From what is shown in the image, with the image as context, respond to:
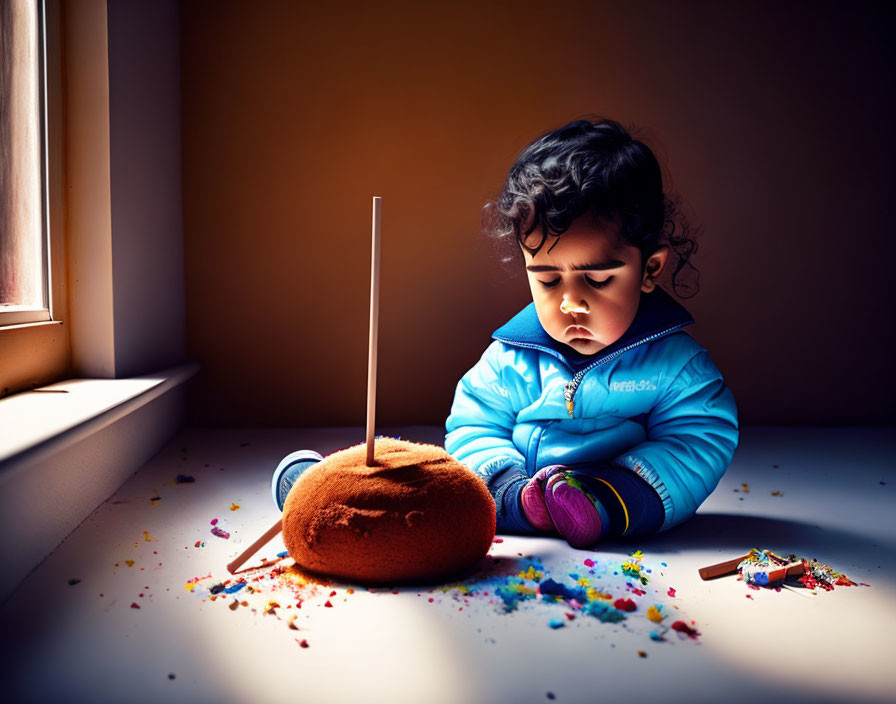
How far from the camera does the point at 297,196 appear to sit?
174 centimetres

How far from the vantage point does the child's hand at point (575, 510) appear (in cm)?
97

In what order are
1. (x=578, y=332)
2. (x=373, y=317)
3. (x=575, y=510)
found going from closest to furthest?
(x=373, y=317) < (x=575, y=510) < (x=578, y=332)

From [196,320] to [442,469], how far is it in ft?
3.52

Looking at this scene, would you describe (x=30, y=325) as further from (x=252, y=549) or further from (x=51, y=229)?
(x=252, y=549)

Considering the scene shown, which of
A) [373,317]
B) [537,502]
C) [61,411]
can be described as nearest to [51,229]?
[61,411]

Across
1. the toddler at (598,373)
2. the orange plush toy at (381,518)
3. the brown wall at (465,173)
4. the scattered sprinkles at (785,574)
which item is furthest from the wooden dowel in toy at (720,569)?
the brown wall at (465,173)

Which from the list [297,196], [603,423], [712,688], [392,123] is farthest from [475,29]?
[712,688]

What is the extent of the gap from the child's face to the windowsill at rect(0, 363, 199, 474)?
2.15ft

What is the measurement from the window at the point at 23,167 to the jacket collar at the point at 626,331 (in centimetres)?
77

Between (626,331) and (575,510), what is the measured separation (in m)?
0.30

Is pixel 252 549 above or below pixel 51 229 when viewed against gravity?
below

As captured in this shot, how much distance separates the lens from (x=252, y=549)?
88 centimetres

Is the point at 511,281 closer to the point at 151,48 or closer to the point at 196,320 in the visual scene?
the point at 196,320

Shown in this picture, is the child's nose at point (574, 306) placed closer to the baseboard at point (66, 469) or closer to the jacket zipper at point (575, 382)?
the jacket zipper at point (575, 382)
